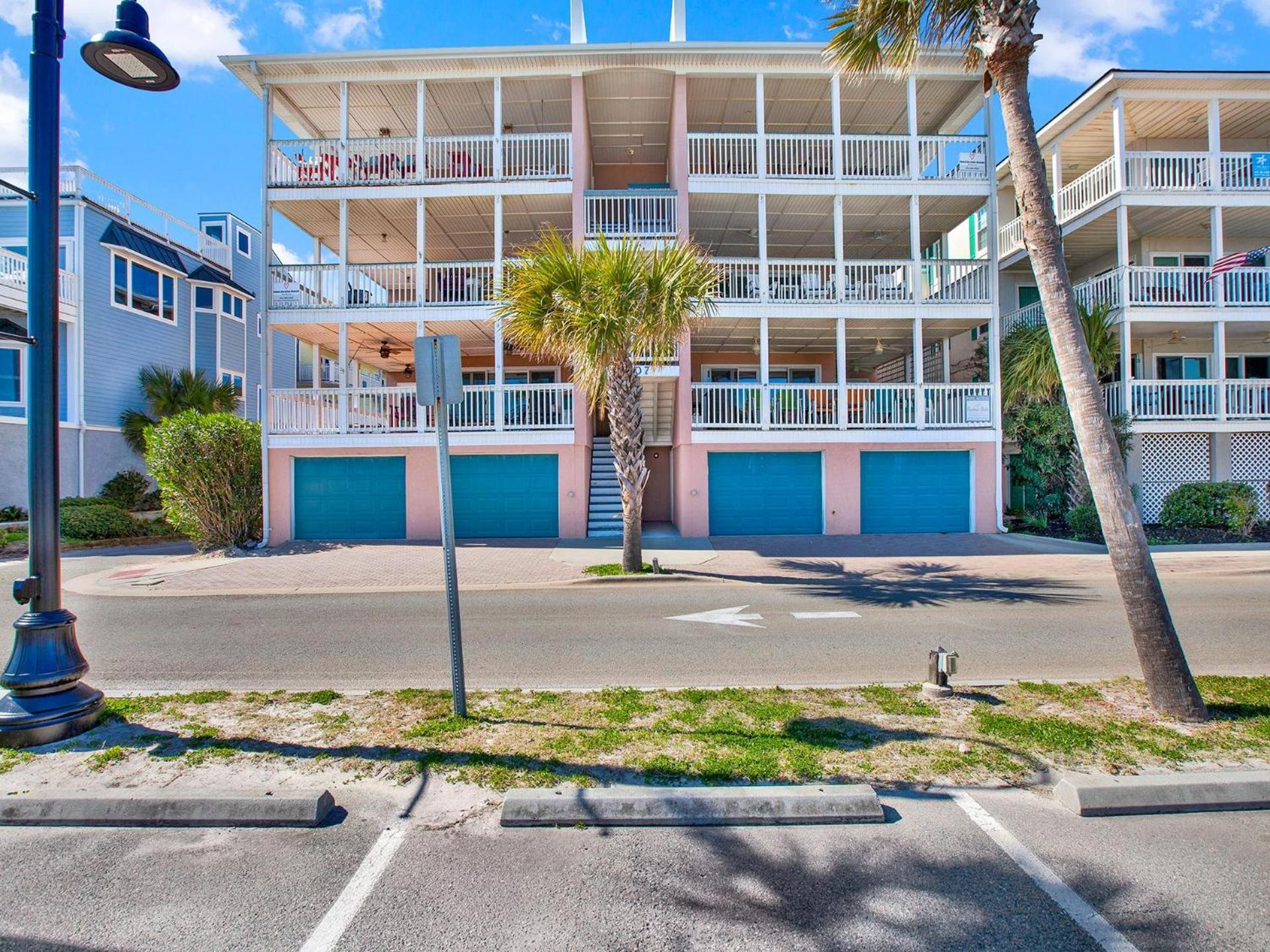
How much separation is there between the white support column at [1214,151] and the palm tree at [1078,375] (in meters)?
15.8

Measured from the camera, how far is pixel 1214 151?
16.3 metres

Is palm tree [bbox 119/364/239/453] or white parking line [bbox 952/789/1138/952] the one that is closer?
white parking line [bbox 952/789/1138/952]

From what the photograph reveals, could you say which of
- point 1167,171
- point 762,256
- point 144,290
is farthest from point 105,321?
point 1167,171

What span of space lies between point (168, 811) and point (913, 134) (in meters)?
18.7

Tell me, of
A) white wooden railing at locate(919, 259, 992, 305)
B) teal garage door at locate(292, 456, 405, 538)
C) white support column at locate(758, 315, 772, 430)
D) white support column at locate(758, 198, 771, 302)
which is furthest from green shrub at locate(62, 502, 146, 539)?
white wooden railing at locate(919, 259, 992, 305)

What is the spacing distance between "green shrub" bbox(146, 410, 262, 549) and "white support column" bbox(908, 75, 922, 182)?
17387mm

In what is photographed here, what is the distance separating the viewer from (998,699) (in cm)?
495

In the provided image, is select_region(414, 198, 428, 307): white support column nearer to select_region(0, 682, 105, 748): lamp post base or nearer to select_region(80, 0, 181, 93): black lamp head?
select_region(80, 0, 181, 93): black lamp head

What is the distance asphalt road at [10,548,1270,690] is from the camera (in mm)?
5965

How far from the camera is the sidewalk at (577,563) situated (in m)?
10.9

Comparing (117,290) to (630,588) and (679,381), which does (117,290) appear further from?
(630,588)

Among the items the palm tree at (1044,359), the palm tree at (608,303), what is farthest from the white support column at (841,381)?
the palm tree at (608,303)

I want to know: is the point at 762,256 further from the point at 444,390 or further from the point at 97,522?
the point at 97,522

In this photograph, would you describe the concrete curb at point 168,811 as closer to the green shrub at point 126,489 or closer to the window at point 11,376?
the green shrub at point 126,489
